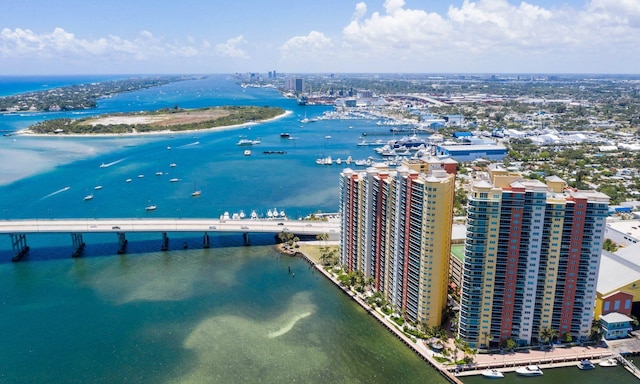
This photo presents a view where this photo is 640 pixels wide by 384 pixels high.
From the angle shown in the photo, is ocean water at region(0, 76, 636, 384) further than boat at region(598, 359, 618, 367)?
Yes

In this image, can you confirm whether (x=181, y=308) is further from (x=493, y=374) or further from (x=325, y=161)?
(x=325, y=161)

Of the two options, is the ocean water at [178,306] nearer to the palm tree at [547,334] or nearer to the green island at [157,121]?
the palm tree at [547,334]

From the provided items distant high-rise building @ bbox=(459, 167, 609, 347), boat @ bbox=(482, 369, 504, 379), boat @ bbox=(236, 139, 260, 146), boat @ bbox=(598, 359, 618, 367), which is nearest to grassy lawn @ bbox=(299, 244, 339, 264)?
distant high-rise building @ bbox=(459, 167, 609, 347)

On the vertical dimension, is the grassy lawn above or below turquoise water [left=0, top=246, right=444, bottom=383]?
above

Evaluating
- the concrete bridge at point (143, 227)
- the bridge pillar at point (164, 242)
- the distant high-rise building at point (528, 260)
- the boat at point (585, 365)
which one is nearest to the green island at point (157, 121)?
the concrete bridge at point (143, 227)

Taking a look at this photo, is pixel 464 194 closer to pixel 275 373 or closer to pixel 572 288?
pixel 572 288

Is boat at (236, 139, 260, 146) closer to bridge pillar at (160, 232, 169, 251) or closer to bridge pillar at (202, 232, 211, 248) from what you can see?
bridge pillar at (202, 232, 211, 248)

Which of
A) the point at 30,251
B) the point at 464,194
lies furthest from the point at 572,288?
the point at 30,251
